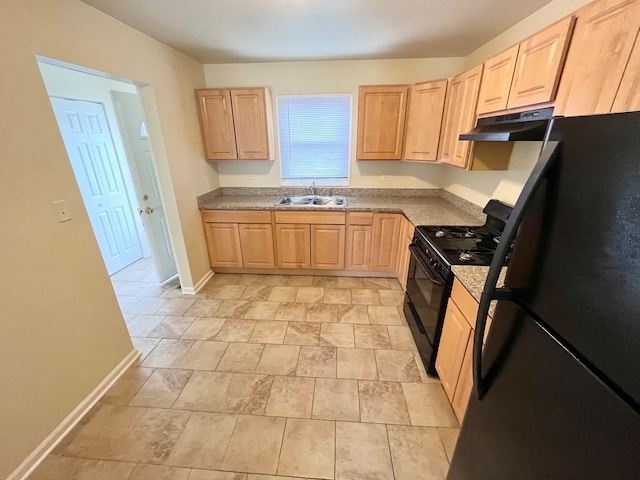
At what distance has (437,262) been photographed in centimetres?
178

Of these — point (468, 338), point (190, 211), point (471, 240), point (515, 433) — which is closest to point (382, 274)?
point (471, 240)

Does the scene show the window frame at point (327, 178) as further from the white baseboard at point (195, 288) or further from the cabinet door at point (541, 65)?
the cabinet door at point (541, 65)

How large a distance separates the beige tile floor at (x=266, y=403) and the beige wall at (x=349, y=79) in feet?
5.51

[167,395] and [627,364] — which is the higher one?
[627,364]

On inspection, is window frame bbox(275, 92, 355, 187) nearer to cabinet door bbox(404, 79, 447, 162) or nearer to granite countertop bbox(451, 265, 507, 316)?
cabinet door bbox(404, 79, 447, 162)

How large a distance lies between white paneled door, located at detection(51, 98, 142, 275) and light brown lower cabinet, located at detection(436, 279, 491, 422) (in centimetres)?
400

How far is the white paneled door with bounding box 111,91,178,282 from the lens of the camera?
2.76 meters

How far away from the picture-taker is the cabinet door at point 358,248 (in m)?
3.07

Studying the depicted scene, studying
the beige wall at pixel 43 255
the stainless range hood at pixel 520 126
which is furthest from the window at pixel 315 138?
the stainless range hood at pixel 520 126

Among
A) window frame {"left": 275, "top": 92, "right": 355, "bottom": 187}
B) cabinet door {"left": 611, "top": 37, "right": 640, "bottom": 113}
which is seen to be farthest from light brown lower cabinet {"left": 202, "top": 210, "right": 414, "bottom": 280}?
cabinet door {"left": 611, "top": 37, "right": 640, "bottom": 113}

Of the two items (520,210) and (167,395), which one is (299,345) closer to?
(167,395)

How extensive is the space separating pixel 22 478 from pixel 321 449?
60.8 inches

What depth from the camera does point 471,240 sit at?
76.9 inches

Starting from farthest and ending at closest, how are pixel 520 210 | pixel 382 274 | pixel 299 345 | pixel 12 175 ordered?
1. pixel 382 274
2. pixel 299 345
3. pixel 12 175
4. pixel 520 210
